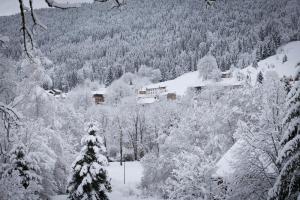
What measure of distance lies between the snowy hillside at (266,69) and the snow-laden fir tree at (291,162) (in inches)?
2701

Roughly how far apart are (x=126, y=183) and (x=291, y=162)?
29112 mm

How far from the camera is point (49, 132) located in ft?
73.7

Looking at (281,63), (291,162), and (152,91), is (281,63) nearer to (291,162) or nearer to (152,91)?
(152,91)

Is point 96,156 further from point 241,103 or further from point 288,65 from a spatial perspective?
point 288,65

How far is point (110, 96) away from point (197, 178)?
7292 cm

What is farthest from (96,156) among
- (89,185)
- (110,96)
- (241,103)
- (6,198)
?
(110,96)

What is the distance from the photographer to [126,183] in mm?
34844

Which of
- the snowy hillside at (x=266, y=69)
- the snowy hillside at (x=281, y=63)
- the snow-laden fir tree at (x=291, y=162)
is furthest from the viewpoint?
the snowy hillside at (x=266, y=69)

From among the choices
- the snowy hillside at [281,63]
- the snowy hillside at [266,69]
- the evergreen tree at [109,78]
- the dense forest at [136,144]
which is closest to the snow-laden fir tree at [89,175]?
the dense forest at [136,144]

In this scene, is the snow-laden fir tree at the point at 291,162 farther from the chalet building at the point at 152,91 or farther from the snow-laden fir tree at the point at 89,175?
the chalet building at the point at 152,91

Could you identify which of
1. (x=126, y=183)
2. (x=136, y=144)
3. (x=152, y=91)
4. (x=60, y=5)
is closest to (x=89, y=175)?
(x=60, y=5)

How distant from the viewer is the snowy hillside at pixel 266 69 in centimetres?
8344

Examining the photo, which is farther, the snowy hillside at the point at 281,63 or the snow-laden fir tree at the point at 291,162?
the snowy hillside at the point at 281,63

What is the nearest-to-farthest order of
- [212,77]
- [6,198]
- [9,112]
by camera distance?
1. [9,112]
2. [6,198]
3. [212,77]
